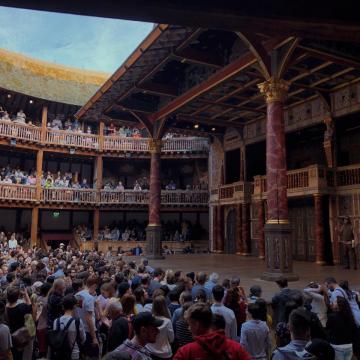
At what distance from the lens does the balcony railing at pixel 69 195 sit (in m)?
26.2

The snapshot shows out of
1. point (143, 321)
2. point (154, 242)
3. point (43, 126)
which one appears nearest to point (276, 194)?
point (143, 321)

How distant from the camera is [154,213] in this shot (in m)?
20.3

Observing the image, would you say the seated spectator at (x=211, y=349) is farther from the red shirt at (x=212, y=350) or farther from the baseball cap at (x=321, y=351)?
the baseball cap at (x=321, y=351)

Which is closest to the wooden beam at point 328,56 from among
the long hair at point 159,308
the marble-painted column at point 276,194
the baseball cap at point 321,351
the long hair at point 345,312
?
the marble-painted column at point 276,194

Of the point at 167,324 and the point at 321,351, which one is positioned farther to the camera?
the point at 167,324

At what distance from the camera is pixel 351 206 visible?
16922 mm

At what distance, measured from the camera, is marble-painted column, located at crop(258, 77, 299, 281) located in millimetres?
11438

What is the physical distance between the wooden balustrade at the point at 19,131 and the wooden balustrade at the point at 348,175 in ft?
60.8

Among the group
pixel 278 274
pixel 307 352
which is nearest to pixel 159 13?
pixel 307 352

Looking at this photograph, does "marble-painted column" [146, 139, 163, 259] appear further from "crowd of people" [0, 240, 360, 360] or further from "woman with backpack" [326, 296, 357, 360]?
"woman with backpack" [326, 296, 357, 360]

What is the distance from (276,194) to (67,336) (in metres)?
8.41

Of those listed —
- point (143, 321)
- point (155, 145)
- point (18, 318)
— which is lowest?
point (18, 318)

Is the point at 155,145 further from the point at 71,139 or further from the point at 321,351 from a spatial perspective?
the point at 321,351

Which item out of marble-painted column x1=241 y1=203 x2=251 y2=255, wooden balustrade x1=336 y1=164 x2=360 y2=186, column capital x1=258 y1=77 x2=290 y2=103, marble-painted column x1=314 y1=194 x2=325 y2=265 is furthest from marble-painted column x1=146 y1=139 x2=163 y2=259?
column capital x1=258 y1=77 x2=290 y2=103
